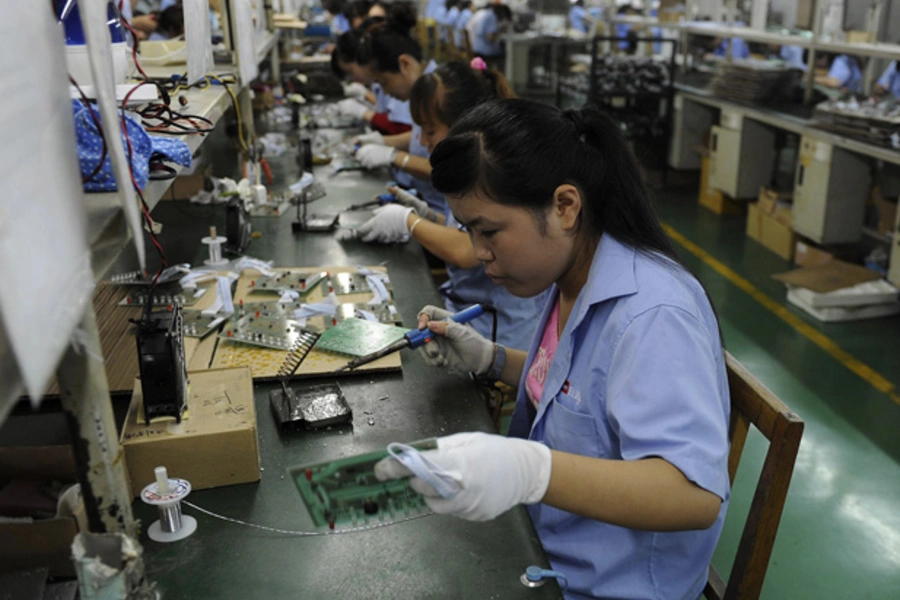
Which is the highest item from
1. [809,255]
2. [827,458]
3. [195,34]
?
[195,34]

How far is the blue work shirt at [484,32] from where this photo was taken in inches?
355

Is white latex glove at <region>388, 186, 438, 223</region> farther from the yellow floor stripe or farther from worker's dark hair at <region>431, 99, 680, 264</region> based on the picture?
worker's dark hair at <region>431, 99, 680, 264</region>

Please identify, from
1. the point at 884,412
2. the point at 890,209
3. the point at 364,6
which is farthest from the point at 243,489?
the point at 364,6

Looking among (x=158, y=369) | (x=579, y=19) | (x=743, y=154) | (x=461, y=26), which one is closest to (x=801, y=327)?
(x=743, y=154)

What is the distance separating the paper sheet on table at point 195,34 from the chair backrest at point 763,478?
A: 145 centimetres

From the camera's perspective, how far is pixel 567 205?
1211mm

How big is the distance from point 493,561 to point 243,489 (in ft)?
1.44

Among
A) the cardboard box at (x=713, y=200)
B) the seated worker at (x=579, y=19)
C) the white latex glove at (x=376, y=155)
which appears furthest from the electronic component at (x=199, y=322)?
the seated worker at (x=579, y=19)

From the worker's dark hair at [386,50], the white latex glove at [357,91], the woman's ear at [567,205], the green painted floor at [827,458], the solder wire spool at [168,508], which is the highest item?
the worker's dark hair at [386,50]

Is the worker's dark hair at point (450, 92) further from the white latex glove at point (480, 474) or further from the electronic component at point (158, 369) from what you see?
the white latex glove at point (480, 474)

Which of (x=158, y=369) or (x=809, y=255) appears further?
(x=809, y=255)

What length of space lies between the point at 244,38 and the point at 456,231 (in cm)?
113

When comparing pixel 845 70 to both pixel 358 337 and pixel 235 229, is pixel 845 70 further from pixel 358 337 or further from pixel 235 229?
pixel 358 337

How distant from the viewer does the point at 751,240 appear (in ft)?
16.3
